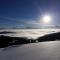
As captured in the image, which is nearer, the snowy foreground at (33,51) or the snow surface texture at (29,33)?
the snowy foreground at (33,51)

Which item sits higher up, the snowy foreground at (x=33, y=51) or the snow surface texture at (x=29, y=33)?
the snow surface texture at (x=29, y=33)

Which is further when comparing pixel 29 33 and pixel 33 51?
pixel 29 33

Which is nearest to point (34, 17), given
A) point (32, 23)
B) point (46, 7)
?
point (32, 23)

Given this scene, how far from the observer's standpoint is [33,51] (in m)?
1.95

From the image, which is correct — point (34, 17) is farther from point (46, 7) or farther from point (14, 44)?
point (14, 44)

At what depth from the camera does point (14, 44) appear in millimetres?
2051

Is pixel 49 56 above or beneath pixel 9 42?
beneath

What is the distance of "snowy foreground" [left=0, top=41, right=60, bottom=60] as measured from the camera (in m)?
1.81

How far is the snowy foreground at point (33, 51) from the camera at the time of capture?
1.81 meters

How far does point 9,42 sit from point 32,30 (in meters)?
0.42

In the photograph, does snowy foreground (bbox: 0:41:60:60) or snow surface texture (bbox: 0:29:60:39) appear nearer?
snowy foreground (bbox: 0:41:60:60)

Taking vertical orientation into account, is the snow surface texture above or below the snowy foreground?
above

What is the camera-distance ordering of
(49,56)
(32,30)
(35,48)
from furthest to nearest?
(32,30) → (35,48) → (49,56)

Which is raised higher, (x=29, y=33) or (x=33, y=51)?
(x=29, y=33)
